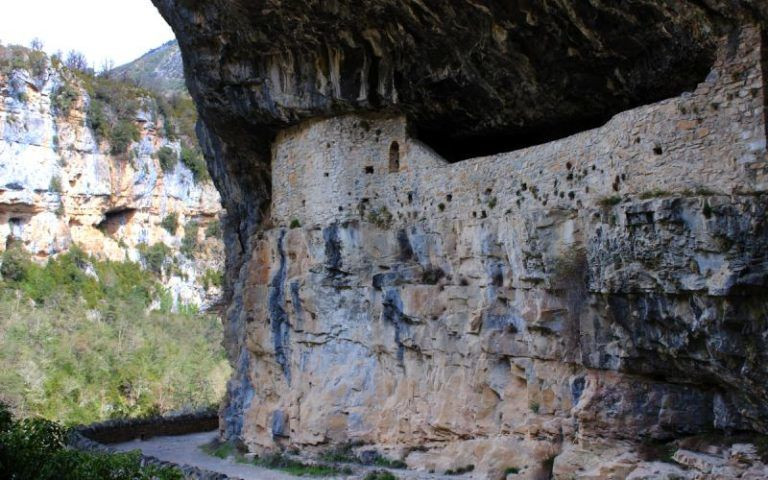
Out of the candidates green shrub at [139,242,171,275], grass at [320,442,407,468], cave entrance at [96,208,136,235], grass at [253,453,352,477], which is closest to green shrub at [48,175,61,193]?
cave entrance at [96,208,136,235]

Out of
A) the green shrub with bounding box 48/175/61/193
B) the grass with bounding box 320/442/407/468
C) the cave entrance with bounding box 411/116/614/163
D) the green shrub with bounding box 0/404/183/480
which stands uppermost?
the green shrub with bounding box 48/175/61/193

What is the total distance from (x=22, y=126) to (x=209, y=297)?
68.6 feet

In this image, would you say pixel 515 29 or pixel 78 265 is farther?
pixel 78 265

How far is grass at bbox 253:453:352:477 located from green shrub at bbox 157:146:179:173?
55347 mm

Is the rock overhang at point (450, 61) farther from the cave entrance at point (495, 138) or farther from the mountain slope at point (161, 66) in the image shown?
the mountain slope at point (161, 66)

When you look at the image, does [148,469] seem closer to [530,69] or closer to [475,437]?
[475,437]

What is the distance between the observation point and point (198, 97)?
22.7 metres

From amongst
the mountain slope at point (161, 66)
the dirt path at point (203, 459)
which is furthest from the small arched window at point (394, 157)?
the mountain slope at point (161, 66)

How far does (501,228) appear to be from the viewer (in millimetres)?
16422

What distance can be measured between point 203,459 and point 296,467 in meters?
5.56

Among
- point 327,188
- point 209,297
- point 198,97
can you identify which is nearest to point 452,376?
point 327,188

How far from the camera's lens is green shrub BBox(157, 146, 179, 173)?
72.7 m

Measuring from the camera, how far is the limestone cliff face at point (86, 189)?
62.6 m

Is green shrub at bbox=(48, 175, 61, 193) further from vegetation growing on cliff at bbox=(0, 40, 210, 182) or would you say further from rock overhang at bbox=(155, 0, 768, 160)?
rock overhang at bbox=(155, 0, 768, 160)
